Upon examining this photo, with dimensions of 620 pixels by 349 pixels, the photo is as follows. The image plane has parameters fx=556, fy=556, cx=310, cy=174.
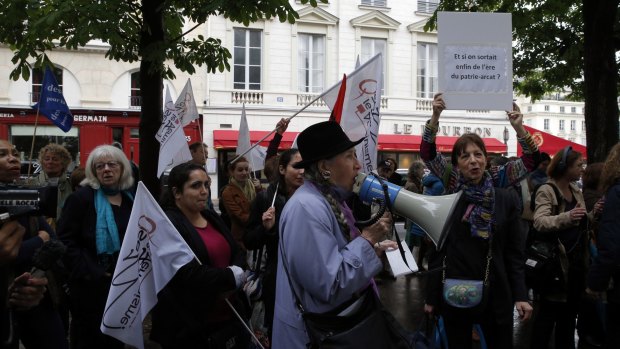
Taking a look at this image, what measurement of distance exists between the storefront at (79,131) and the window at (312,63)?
5129 mm

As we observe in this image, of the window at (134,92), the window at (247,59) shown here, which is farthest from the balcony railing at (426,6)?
the window at (134,92)

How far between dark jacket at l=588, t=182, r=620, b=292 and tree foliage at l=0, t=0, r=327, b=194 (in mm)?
4221

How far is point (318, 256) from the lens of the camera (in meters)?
2.40

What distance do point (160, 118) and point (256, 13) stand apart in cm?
178

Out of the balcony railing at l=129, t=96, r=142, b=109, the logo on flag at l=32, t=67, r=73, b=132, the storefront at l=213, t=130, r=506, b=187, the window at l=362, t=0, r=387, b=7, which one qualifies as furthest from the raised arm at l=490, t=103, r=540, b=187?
the balcony railing at l=129, t=96, r=142, b=109

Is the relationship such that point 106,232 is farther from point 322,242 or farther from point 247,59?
point 247,59

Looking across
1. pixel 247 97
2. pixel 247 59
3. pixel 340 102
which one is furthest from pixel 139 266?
pixel 247 59

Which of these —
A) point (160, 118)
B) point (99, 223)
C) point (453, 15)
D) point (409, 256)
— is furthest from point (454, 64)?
point (160, 118)

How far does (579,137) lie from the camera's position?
3962 inches

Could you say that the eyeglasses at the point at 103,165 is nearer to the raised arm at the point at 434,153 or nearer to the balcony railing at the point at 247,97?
the raised arm at the point at 434,153

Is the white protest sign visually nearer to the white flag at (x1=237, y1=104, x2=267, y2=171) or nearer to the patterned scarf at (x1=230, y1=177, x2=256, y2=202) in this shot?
the patterned scarf at (x1=230, y1=177, x2=256, y2=202)

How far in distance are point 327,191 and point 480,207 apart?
1.41m

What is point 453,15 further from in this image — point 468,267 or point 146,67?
point 146,67

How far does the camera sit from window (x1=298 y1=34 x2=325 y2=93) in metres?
24.2
